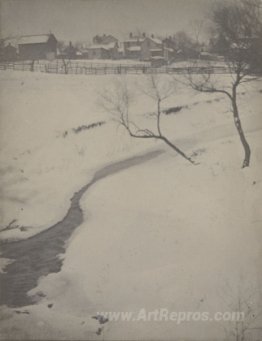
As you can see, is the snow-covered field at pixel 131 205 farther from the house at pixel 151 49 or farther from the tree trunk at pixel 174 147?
the house at pixel 151 49

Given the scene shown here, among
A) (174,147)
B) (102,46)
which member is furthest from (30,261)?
(102,46)

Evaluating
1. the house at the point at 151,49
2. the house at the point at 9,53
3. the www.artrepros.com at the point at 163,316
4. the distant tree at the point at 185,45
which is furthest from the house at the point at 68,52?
the www.artrepros.com at the point at 163,316

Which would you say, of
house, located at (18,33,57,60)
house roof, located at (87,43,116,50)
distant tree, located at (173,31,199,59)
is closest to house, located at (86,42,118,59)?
house roof, located at (87,43,116,50)

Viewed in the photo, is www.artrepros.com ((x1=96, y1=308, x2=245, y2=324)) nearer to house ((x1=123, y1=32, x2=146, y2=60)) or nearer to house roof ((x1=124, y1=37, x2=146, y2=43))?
house ((x1=123, y1=32, x2=146, y2=60))

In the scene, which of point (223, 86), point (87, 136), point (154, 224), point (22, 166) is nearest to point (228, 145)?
point (223, 86)

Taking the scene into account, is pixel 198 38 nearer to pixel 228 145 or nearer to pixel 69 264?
pixel 228 145

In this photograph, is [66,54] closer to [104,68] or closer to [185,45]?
[104,68]
